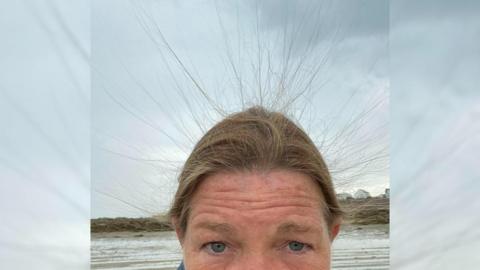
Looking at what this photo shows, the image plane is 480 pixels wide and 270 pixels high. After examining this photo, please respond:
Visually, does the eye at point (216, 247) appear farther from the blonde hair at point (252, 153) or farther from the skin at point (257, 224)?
the blonde hair at point (252, 153)

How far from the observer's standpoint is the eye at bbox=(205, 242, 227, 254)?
2055 mm

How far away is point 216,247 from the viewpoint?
6.79 ft

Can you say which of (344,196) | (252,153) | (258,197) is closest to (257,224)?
(258,197)

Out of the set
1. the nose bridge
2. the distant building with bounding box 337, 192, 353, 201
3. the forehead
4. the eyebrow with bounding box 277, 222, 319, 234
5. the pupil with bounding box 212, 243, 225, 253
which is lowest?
the nose bridge

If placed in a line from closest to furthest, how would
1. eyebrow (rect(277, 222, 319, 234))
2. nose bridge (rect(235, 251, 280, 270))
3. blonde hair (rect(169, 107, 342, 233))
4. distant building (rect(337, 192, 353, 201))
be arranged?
nose bridge (rect(235, 251, 280, 270)) → eyebrow (rect(277, 222, 319, 234)) → blonde hair (rect(169, 107, 342, 233)) → distant building (rect(337, 192, 353, 201))

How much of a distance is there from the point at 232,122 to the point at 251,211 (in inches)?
16.5

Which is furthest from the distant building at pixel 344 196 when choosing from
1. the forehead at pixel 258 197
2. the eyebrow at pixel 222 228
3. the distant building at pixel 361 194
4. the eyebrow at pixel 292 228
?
the eyebrow at pixel 222 228

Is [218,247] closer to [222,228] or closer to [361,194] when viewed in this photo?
[222,228]

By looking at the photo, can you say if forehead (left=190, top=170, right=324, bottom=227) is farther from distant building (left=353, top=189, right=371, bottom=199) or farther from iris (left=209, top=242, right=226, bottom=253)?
distant building (left=353, top=189, right=371, bottom=199)

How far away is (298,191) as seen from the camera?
219 cm

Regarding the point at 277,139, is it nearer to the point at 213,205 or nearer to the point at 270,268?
the point at 213,205

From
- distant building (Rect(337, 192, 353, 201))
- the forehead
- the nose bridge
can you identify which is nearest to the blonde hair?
the forehead

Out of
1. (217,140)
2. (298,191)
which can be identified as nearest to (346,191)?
(298,191)

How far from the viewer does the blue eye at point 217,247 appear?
80.9 inches
